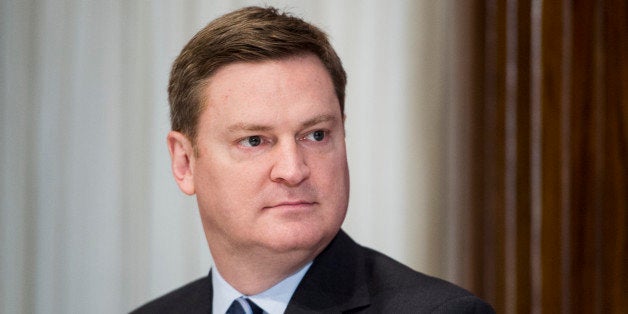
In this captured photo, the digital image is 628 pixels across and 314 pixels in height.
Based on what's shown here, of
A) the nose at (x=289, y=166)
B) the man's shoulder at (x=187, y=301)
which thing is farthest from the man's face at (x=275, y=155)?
the man's shoulder at (x=187, y=301)

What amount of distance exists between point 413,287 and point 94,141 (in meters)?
2.09

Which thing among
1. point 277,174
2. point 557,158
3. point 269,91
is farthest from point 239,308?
point 557,158

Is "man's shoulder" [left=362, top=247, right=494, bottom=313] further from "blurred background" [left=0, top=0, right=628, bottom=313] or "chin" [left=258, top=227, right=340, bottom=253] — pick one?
"blurred background" [left=0, top=0, right=628, bottom=313]

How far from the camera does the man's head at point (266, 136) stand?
191cm

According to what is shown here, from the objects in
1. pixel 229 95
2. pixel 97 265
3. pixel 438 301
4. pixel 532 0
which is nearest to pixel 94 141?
pixel 97 265

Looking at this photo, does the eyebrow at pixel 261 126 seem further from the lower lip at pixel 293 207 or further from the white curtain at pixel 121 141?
the white curtain at pixel 121 141

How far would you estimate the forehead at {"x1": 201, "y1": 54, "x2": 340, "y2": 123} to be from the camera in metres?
1.92

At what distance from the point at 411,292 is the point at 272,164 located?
1.20ft

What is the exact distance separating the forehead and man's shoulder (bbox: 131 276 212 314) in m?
0.44

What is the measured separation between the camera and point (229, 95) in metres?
1.96

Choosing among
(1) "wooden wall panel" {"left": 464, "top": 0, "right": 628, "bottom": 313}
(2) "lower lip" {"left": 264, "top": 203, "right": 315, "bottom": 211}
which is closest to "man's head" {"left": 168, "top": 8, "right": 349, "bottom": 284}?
(2) "lower lip" {"left": 264, "top": 203, "right": 315, "bottom": 211}

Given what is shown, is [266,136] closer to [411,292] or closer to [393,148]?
[411,292]

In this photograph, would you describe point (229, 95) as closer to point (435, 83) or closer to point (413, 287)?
point (413, 287)

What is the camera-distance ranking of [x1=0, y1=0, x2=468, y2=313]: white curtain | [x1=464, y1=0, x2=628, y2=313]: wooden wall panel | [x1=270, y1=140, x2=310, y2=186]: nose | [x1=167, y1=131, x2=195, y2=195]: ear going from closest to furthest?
[x1=270, y1=140, x2=310, y2=186]: nose, [x1=167, y1=131, x2=195, y2=195]: ear, [x1=464, y1=0, x2=628, y2=313]: wooden wall panel, [x1=0, y1=0, x2=468, y2=313]: white curtain
